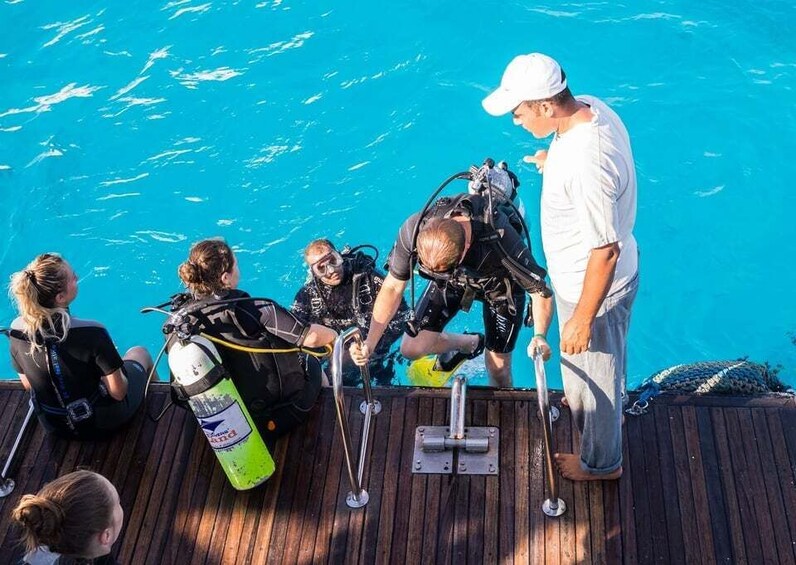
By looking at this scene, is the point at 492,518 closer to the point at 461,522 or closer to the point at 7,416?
the point at 461,522

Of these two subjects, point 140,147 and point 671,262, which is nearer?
point 671,262

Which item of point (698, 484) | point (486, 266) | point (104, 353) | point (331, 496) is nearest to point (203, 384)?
point (104, 353)

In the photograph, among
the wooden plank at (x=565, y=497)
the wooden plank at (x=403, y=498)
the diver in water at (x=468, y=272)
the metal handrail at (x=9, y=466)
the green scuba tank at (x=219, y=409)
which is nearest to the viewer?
the diver in water at (x=468, y=272)

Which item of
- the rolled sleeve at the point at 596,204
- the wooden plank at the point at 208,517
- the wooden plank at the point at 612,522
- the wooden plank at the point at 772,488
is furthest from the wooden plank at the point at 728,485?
the wooden plank at the point at 208,517

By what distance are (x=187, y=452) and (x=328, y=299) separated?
1.57 metres

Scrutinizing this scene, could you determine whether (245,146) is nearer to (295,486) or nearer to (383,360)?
(383,360)

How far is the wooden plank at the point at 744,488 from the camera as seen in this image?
173 inches

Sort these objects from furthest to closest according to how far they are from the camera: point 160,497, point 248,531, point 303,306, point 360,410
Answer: point 303,306 → point 360,410 → point 160,497 → point 248,531

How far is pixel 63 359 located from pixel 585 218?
2.96 m

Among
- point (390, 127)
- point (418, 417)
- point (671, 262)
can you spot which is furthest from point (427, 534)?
point (390, 127)

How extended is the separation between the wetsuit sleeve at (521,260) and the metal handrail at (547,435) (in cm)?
47

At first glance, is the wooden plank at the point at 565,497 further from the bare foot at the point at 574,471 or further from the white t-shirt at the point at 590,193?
the white t-shirt at the point at 590,193

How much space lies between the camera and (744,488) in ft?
15.2

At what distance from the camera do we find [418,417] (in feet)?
17.0
